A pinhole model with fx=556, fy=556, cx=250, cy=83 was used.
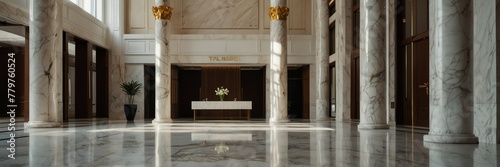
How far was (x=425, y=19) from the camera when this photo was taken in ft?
41.6

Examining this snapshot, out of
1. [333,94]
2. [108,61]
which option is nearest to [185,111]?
[108,61]

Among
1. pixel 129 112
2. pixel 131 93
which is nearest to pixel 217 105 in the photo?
pixel 129 112

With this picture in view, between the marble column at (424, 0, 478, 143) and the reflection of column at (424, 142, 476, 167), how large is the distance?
34cm

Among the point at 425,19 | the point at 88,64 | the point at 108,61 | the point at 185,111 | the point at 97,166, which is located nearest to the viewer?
the point at 97,166

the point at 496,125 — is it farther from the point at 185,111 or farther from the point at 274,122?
the point at 185,111

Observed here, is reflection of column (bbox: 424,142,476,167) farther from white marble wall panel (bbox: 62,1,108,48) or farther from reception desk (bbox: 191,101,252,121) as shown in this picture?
white marble wall panel (bbox: 62,1,108,48)

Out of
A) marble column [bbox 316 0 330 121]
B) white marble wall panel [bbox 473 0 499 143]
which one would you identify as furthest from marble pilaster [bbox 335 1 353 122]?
white marble wall panel [bbox 473 0 499 143]

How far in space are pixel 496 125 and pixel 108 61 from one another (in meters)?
16.9

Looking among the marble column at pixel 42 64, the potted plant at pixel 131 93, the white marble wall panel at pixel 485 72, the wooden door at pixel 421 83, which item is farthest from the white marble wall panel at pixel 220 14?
the white marble wall panel at pixel 485 72

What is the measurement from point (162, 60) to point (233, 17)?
20.7 ft

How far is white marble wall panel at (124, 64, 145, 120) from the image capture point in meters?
22.1

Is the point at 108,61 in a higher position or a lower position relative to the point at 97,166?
higher

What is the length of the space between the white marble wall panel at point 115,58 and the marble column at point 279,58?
7370mm

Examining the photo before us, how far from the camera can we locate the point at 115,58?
2220cm
